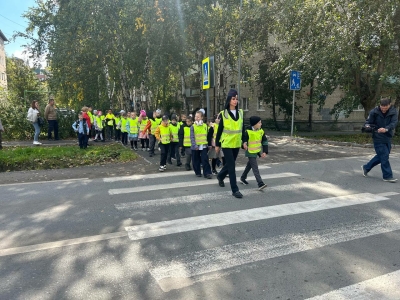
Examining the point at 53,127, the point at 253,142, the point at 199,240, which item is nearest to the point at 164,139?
the point at 253,142

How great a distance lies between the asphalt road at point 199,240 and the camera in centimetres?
321

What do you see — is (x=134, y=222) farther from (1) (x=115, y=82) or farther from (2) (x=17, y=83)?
(2) (x=17, y=83)

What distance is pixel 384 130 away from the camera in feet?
24.0

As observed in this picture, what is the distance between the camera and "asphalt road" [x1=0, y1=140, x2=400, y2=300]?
3.21 meters

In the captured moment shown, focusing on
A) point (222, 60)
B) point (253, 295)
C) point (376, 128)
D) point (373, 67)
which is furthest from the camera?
point (222, 60)

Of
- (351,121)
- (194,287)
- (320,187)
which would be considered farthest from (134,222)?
(351,121)

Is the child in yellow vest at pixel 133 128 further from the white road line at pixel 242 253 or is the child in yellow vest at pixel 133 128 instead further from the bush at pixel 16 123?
the white road line at pixel 242 253

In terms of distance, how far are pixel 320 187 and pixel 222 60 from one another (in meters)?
18.3

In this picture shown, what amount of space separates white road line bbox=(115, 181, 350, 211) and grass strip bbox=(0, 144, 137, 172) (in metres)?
4.88

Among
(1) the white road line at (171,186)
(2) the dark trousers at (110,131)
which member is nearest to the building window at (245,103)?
(2) the dark trousers at (110,131)

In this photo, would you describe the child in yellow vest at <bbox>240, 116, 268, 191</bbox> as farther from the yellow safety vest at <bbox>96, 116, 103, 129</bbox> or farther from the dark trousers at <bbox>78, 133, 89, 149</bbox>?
the yellow safety vest at <bbox>96, 116, 103, 129</bbox>

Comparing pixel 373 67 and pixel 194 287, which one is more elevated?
pixel 373 67

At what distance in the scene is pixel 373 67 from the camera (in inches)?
647

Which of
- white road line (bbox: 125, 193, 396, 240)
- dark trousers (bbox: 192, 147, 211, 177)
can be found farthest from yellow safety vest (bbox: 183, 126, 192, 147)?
white road line (bbox: 125, 193, 396, 240)
